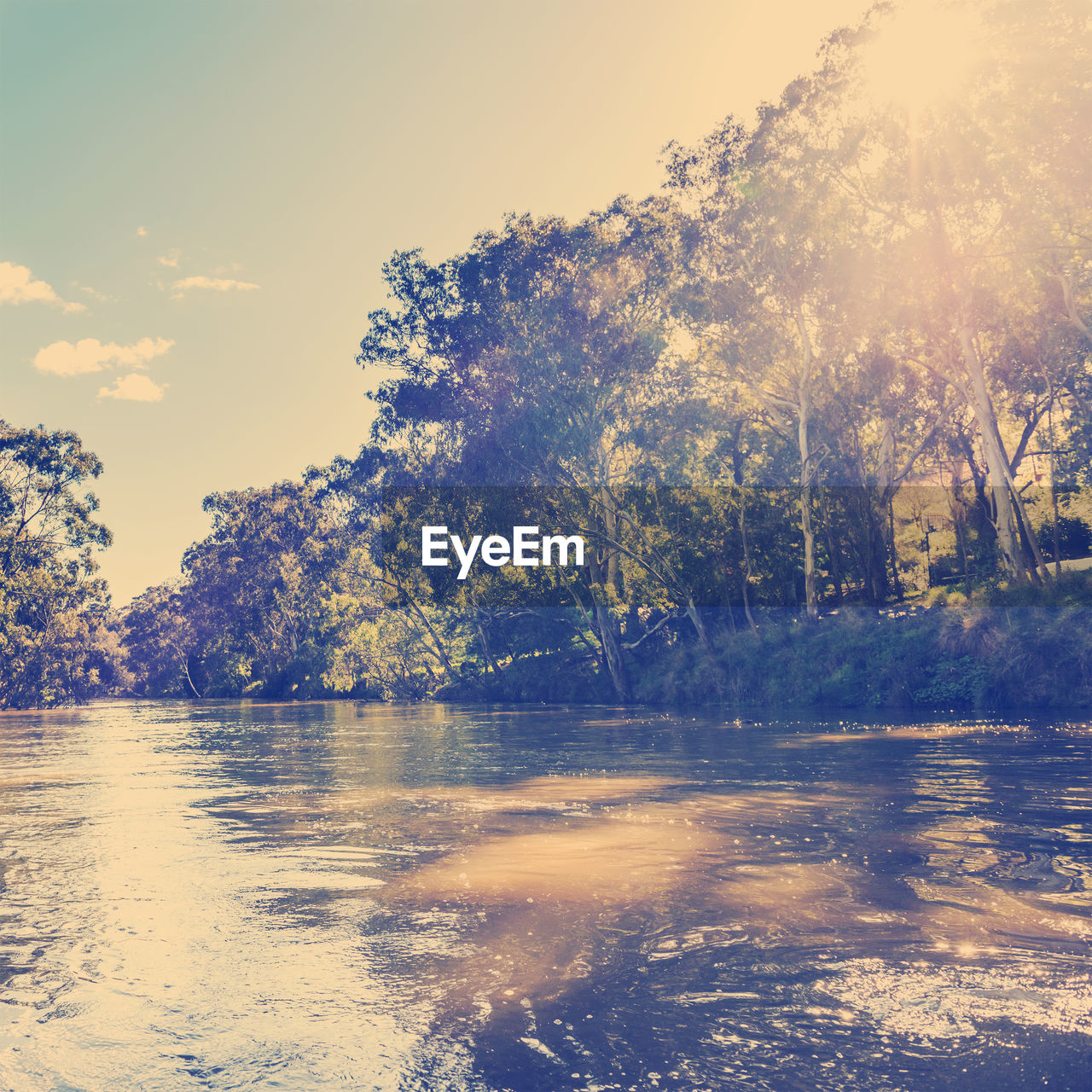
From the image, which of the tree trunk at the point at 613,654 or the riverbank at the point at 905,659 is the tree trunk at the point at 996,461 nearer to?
the riverbank at the point at 905,659

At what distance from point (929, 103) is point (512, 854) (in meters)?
26.5

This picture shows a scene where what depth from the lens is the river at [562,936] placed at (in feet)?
13.7

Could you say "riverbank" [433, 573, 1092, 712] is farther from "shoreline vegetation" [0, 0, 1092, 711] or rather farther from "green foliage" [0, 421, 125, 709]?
"green foliage" [0, 421, 125, 709]

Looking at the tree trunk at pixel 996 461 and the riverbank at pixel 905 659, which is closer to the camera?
the riverbank at pixel 905 659

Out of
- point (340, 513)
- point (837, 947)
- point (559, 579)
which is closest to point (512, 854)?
point (837, 947)

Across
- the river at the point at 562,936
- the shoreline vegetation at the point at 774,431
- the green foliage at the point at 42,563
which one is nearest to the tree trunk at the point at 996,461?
the shoreline vegetation at the point at 774,431

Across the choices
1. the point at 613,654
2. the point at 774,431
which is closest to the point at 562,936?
the point at 613,654

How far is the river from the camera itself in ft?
13.7

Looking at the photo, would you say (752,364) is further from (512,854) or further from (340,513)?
→ (340,513)

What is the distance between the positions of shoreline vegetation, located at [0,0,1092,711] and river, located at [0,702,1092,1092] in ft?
59.0

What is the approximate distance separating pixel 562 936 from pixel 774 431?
38.7 m

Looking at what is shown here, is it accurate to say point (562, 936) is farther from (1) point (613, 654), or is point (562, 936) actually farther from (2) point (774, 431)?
(2) point (774, 431)

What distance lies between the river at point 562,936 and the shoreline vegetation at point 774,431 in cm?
1797

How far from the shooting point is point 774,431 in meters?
42.9
